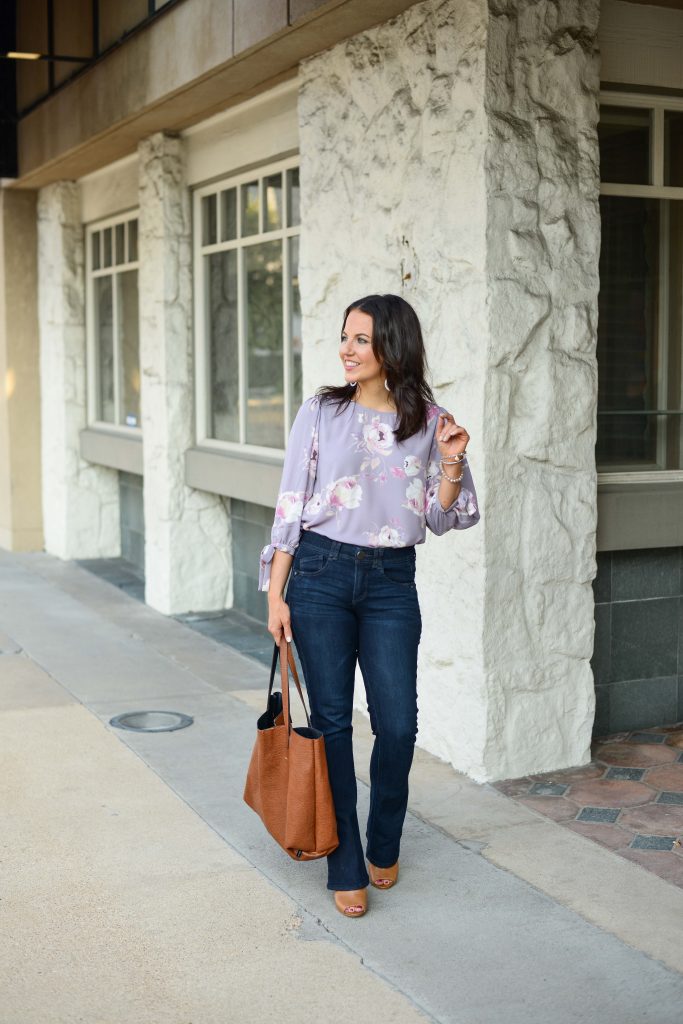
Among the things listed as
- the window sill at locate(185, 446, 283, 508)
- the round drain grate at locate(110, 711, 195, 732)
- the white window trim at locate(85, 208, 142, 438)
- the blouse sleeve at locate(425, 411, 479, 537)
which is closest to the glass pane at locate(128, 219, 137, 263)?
the white window trim at locate(85, 208, 142, 438)

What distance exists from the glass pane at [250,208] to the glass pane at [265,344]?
13 centimetres

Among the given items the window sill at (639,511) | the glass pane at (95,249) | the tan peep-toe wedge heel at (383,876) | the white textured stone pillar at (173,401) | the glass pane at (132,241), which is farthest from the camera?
the glass pane at (95,249)

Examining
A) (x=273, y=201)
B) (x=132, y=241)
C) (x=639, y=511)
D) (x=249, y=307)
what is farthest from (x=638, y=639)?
(x=132, y=241)

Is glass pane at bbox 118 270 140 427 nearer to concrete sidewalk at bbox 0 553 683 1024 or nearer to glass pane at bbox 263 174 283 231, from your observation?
glass pane at bbox 263 174 283 231

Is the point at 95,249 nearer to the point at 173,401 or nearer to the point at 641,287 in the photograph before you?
the point at 173,401

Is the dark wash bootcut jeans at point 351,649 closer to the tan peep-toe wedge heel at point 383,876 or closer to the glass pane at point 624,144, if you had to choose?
the tan peep-toe wedge heel at point 383,876

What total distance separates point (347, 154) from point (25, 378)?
6.71 m

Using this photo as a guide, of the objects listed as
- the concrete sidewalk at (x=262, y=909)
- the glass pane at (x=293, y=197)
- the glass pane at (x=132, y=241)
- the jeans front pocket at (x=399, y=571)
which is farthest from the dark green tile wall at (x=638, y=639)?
the glass pane at (x=132, y=241)

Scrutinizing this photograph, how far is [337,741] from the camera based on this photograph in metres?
4.33

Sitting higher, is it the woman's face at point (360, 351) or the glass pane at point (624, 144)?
the glass pane at point (624, 144)

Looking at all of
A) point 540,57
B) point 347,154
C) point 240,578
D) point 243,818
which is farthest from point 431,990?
point 240,578

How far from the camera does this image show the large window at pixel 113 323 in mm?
11492

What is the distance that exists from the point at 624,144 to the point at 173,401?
170 inches

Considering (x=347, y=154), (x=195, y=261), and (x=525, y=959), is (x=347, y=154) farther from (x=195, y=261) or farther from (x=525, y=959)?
(x=525, y=959)
